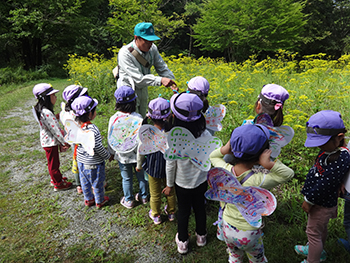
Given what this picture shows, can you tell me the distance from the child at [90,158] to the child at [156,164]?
581 millimetres

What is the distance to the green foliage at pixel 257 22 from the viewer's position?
13203 mm

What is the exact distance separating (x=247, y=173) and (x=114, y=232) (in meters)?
1.84

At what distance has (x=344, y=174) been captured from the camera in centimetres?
161

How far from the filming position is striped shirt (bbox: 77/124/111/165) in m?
2.67

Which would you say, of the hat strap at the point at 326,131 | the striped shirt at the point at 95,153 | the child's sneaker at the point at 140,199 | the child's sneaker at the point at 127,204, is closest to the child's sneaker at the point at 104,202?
the child's sneaker at the point at 127,204

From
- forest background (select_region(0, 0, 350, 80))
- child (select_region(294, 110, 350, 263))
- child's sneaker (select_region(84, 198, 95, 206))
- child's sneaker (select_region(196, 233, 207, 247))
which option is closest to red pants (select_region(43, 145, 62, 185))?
child's sneaker (select_region(84, 198, 95, 206))

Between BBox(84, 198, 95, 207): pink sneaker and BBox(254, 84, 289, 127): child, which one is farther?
BBox(84, 198, 95, 207): pink sneaker

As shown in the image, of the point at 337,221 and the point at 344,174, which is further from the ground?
the point at 344,174

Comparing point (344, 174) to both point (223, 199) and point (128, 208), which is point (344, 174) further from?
point (128, 208)

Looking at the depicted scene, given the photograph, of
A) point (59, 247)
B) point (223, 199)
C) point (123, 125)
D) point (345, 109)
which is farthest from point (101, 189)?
point (345, 109)

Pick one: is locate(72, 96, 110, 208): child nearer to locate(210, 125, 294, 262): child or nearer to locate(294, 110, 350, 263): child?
locate(210, 125, 294, 262): child

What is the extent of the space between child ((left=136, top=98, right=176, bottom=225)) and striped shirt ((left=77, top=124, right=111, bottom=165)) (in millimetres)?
530

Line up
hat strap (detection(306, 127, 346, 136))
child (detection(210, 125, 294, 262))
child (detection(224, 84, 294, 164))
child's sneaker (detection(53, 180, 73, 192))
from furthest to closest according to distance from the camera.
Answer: child's sneaker (detection(53, 180, 73, 192)), child (detection(224, 84, 294, 164)), hat strap (detection(306, 127, 346, 136)), child (detection(210, 125, 294, 262))

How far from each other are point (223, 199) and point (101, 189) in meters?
1.91
